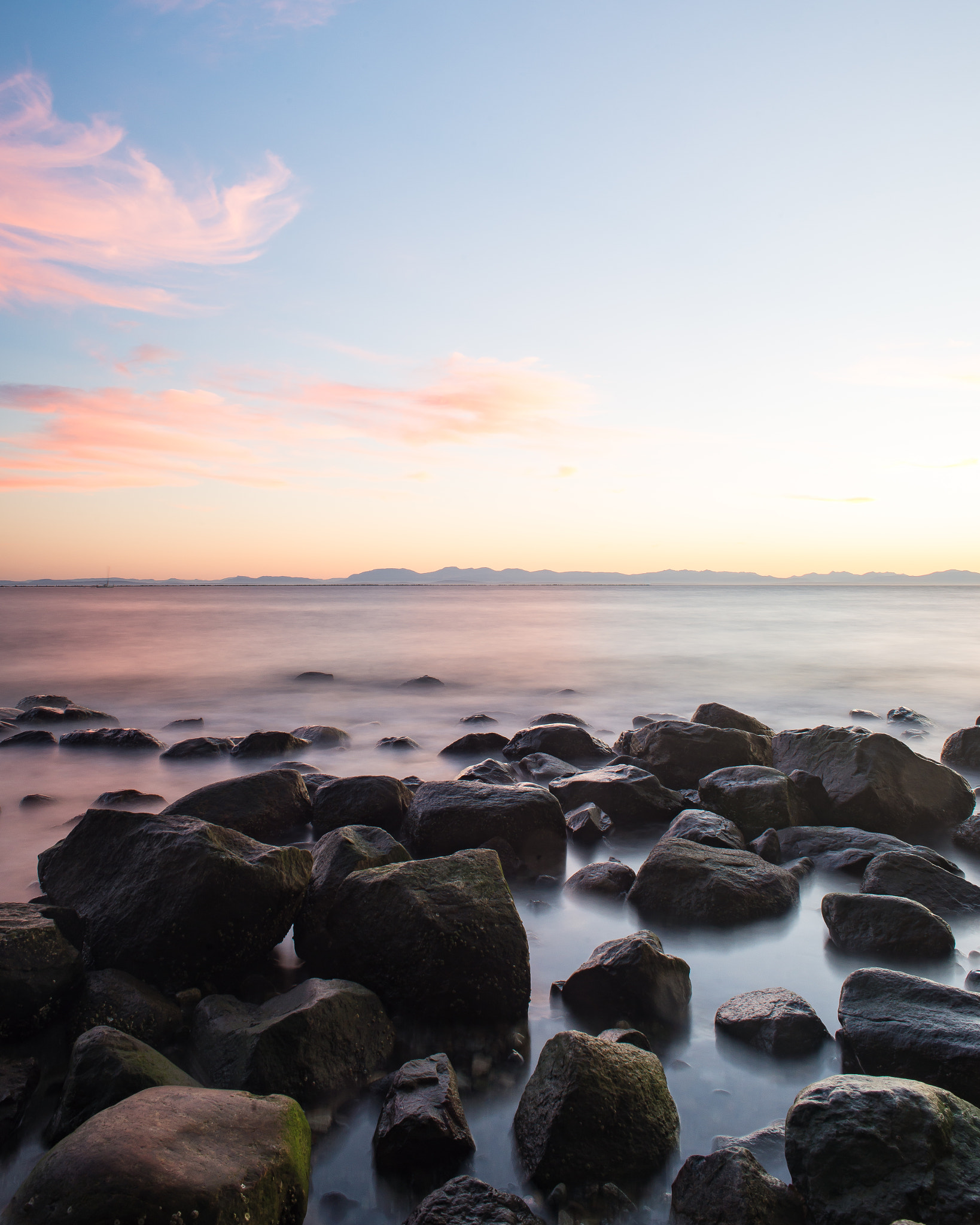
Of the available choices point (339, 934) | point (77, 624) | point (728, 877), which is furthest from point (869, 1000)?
point (77, 624)

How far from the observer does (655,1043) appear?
3.24 metres

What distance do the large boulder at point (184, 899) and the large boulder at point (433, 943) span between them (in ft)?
0.97

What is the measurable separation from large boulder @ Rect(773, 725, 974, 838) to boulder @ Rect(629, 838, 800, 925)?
5.21 feet

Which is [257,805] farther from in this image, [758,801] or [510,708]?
[510,708]

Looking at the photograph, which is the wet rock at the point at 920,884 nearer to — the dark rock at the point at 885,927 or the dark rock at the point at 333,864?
the dark rock at the point at 885,927

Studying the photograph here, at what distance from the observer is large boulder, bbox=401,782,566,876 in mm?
5258

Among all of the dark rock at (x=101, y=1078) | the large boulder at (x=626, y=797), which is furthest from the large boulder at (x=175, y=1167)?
the large boulder at (x=626, y=797)

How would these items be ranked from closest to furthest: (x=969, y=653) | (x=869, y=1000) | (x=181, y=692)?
(x=869, y=1000) → (x=181, y=692) → (x=969, y=653)

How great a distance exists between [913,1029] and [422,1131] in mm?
1821

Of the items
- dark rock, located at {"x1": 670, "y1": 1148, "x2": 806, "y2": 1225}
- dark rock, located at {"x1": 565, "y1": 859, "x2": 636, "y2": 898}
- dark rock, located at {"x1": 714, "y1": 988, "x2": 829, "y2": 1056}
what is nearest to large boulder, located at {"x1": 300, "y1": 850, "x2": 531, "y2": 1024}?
dark rock, located at {"x1": 714, "y1": 988, "x2": 829, "y2": 1056}

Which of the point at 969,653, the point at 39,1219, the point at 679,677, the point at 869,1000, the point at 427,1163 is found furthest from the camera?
the point at 969,653

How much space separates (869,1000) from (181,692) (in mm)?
14970

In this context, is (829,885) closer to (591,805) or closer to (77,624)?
(591,805)

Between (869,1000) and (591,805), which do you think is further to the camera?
(591,805)
